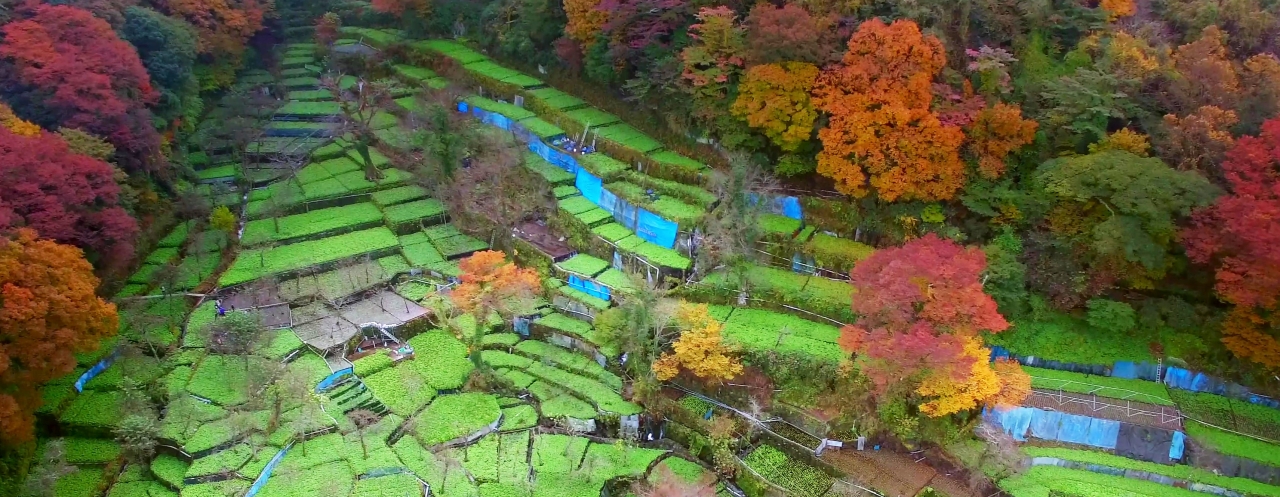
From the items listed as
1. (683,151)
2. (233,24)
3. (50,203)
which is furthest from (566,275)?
(233,24)

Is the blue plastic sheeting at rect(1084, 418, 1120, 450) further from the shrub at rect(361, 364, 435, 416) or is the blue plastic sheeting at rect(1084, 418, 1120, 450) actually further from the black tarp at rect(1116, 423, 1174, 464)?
the shrub at rect(361, 364, 435, 416)

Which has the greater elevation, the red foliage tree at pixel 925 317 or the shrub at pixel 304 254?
the red foliage tree at pixel 925 317

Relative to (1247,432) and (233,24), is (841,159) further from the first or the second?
(233,24)

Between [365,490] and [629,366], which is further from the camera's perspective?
[629,366]

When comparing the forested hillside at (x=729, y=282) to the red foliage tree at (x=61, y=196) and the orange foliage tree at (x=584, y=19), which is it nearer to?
the red foliage tree at (x=61, y=196)

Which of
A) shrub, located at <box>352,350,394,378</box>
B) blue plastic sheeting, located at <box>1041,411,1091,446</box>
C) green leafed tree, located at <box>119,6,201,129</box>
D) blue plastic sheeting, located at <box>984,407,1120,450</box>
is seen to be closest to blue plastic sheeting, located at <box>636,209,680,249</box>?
shrub, located at <box>352,350,394,378</box>

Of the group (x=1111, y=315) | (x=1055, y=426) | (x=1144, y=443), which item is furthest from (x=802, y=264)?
(x=1144, y=443)

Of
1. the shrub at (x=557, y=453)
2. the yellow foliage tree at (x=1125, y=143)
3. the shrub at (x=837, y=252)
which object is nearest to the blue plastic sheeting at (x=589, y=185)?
the shrub at (x=837, y=252)
